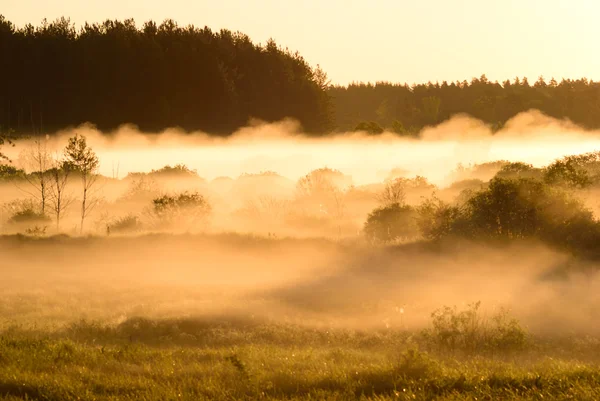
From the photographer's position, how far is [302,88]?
161 feet

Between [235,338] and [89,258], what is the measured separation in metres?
15.9

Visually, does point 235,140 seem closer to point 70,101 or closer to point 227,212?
point 227,212

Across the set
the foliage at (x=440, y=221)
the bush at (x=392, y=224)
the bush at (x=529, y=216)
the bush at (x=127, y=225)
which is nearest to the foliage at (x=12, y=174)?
the bush at (x=127, y=225)

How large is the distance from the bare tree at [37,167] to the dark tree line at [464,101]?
80.2 meters

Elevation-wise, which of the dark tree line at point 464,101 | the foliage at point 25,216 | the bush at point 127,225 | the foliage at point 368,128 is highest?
the dark tree line at point 464,101

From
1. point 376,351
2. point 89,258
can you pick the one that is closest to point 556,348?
point 376,351

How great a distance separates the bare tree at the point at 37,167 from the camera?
45219 millimetres

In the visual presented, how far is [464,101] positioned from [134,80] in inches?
4792

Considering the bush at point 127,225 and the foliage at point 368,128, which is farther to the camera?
the foliage at point 368,128

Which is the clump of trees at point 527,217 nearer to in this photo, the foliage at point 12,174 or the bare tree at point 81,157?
the bare tree at point 81,157

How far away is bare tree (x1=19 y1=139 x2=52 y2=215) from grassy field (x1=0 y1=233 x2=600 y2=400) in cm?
1823

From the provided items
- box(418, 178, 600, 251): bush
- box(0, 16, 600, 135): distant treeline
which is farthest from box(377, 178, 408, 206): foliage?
box(418, 178, 600, 251): bush

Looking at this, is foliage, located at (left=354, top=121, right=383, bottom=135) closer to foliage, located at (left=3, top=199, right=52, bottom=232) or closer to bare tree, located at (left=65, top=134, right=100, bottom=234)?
bare tree, located at (left=65, top=134, right=100, bottom=234)

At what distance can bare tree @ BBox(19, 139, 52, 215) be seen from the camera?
148ft
